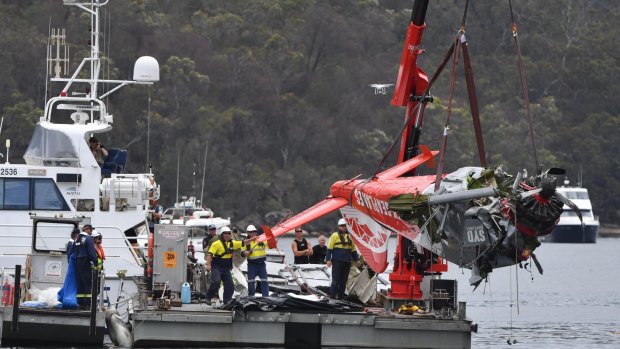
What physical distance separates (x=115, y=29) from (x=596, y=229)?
32.5 meters

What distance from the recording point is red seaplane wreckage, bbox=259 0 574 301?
2294 centimetres

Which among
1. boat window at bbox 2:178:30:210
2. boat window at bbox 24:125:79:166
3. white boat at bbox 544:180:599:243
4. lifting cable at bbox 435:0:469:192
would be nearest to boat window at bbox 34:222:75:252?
boat window at bbox 2:178:30:210

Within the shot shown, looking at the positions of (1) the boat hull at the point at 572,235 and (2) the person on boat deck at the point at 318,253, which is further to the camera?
(1) the boat hull at the point at 572,235

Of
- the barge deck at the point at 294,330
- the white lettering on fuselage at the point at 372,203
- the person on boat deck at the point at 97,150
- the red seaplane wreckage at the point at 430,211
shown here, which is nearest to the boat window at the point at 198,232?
the person on boat deck at the point at 97,150

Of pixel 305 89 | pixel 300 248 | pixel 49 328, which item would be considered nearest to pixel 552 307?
pixel 300 248

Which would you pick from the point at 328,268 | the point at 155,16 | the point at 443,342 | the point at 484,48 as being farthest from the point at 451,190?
the point at 484,48

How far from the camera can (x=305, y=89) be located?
99875mm

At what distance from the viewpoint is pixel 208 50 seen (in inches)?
3703

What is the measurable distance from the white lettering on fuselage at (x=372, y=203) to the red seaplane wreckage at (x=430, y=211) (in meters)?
0.02

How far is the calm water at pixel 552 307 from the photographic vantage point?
1313 inches

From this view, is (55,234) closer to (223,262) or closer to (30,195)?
(30,195)

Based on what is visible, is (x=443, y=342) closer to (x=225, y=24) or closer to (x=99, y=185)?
(x=99, y=185)

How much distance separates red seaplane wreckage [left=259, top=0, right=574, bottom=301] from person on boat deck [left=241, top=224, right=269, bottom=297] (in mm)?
402

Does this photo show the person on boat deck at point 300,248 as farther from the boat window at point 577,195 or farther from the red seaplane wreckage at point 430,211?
the boat window at point 577,195
